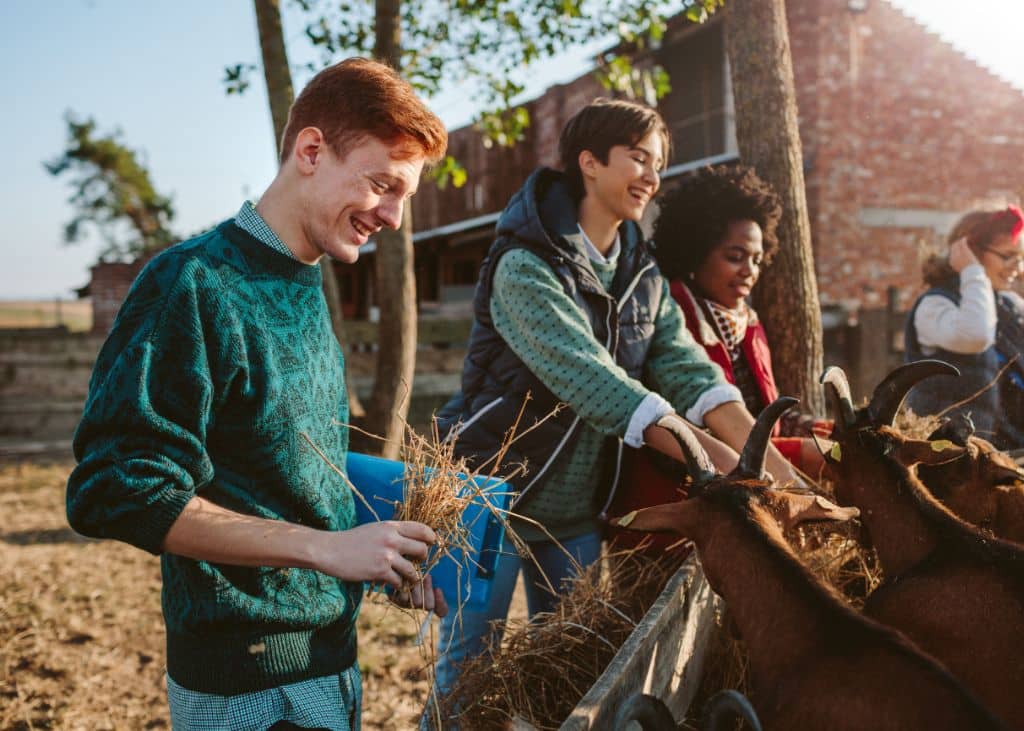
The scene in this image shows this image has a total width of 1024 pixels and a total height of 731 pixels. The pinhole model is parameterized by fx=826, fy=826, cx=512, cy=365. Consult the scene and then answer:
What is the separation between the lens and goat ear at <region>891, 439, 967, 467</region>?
103 inches

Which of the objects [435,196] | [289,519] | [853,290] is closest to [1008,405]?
[289,519]

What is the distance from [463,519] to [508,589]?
775 mm

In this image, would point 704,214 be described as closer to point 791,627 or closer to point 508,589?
point 508,589

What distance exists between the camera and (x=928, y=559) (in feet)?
7.39

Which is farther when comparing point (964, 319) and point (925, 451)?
point (964, 319)

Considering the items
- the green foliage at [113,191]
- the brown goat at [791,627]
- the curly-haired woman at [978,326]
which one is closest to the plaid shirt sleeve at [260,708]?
the brown goat at [791,627]

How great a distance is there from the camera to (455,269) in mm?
28438

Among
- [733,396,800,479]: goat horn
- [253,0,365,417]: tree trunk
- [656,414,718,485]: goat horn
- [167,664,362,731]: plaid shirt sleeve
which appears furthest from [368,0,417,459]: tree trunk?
[167,664,362,731]: plaid shirt sleeve

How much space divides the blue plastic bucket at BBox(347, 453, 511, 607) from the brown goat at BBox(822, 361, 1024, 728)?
105cm

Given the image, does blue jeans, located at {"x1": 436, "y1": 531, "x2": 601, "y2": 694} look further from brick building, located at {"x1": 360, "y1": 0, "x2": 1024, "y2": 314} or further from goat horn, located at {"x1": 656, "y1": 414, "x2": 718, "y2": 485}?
brick building, located at {"x1": 360, "y1": 0, "x2": 1024, "y2": 314}

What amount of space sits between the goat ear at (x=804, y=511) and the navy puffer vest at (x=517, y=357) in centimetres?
77

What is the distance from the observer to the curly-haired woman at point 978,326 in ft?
13.3

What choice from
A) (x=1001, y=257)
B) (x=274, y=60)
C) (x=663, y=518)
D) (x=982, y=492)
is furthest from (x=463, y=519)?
(x=274, y=60)

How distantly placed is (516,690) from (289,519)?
926 millimetres
